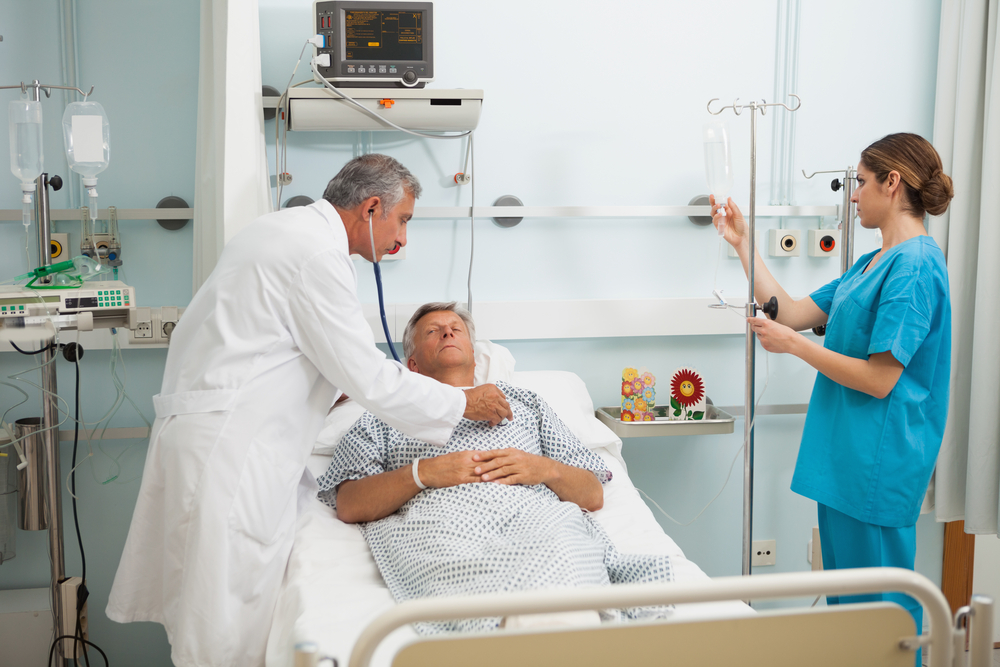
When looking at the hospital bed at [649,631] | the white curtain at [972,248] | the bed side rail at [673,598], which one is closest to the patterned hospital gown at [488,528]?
the hospital bed at [649,631]

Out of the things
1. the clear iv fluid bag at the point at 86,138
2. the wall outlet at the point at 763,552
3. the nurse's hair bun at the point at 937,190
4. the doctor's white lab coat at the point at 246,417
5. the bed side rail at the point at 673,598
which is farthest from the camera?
the wall outlet at the point at 763,552

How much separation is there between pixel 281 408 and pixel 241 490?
18 cm

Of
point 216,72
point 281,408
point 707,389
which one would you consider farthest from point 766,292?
point 216,72

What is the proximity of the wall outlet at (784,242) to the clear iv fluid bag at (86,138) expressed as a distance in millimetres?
2054

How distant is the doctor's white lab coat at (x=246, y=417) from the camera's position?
56.6 inches

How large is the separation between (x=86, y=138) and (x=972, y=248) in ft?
8.73

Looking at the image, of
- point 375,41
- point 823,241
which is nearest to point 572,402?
point 823,241

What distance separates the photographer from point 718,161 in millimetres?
2129

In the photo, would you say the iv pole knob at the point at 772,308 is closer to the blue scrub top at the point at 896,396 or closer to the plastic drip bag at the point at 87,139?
the blue scrub top at the point at 896,396

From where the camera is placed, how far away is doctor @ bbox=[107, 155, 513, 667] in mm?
1439

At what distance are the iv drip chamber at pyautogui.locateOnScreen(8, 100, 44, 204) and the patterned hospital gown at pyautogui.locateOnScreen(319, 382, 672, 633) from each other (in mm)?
1096

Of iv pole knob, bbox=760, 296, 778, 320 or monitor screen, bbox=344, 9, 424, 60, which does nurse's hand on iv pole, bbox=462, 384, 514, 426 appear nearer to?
iv pole knob, bbox=760, 296, 778, 320

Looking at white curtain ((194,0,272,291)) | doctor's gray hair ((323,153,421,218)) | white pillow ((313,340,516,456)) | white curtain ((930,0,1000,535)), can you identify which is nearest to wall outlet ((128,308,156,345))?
white curtain ((194,0,272,291))

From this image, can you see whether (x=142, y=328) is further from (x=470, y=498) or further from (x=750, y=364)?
(x=750, y=364)
